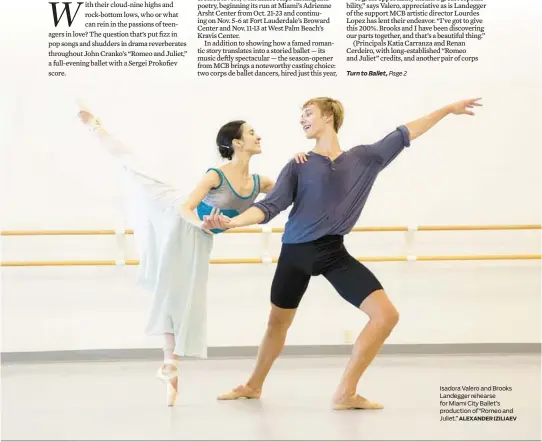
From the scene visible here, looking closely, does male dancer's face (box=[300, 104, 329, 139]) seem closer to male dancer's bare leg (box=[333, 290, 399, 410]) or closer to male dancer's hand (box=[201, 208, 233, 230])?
male dancer's hand (box=[201, 208, 233, 230])

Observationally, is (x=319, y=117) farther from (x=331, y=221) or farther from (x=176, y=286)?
(x=176, y=286)

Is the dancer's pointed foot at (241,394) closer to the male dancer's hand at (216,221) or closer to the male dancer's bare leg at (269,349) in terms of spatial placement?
the male dancer's bare leg at (269,349)

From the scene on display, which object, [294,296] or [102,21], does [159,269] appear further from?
[102,21]

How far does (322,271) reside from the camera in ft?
10.3

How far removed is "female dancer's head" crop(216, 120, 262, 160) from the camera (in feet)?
11.1

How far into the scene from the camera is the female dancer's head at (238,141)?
3.39 metres

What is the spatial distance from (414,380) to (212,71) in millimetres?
1754

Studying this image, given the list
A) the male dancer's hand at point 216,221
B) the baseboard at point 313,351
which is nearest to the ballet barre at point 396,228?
the baseboard at point 313,351

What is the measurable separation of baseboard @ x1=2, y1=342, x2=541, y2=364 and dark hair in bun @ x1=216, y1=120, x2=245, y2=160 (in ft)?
5.27

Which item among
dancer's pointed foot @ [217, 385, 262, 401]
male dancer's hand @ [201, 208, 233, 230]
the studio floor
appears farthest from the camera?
dancer's pointed foot @ [217, 385, 262, 401]

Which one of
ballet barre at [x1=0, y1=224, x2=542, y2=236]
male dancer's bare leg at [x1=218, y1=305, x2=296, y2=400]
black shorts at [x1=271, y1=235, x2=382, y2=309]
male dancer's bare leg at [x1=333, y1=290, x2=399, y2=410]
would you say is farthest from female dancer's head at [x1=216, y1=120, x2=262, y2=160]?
ballet barre at [x1=0, y1=224, x2=542, y2=236]

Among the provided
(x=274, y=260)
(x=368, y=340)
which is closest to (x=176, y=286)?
(x=368, y=340)

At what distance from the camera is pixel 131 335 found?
464cm

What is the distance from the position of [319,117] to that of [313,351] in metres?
1.89
